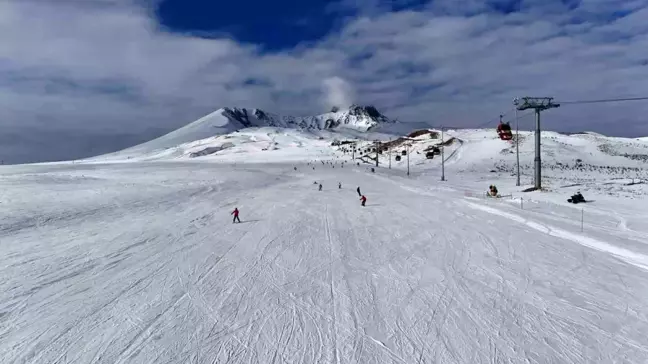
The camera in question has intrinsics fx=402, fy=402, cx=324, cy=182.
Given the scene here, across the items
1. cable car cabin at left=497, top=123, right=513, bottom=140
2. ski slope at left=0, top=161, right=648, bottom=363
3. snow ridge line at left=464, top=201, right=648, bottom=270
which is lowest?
snow ridge line at left=464, top=201, right=648, bottom=270

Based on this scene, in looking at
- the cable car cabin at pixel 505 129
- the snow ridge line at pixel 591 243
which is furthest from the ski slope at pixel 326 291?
the cable car cabin at pixel 505 129

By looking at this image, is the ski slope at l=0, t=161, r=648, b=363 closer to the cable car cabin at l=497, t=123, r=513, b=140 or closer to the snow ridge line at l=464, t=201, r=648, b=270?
the snow ridge line at l=464, t=201, r=648, b=270

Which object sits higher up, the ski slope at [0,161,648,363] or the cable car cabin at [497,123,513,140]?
the cable car cabin at [497,123,513,140]

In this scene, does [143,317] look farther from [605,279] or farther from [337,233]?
[605,279]

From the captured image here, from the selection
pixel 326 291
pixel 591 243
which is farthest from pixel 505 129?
pixel 326 291

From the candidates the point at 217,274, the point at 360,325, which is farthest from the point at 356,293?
the point at 217,274

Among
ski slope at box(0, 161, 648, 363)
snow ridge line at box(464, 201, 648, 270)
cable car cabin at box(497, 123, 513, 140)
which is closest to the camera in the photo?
ski slope at box(0, 161, 648, 363)

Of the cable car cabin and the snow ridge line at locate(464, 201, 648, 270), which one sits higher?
the cable car cabin

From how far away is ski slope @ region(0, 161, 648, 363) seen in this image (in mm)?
6645

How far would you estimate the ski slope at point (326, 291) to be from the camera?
21.8 feet

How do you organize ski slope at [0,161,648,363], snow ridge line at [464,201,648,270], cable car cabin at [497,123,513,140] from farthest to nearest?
cable car cabin at [497,123,513,140] → snow ridge line at [464,201,648,270] → ski slope at [0,161,648,363]

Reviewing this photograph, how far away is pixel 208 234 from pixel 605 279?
1297cm

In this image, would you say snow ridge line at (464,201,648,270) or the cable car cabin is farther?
the cable car cabin

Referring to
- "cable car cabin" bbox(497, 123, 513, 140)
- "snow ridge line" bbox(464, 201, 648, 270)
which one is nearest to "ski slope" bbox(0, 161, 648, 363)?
"snow ridge line" bbox(464, 201, 648, 270)
